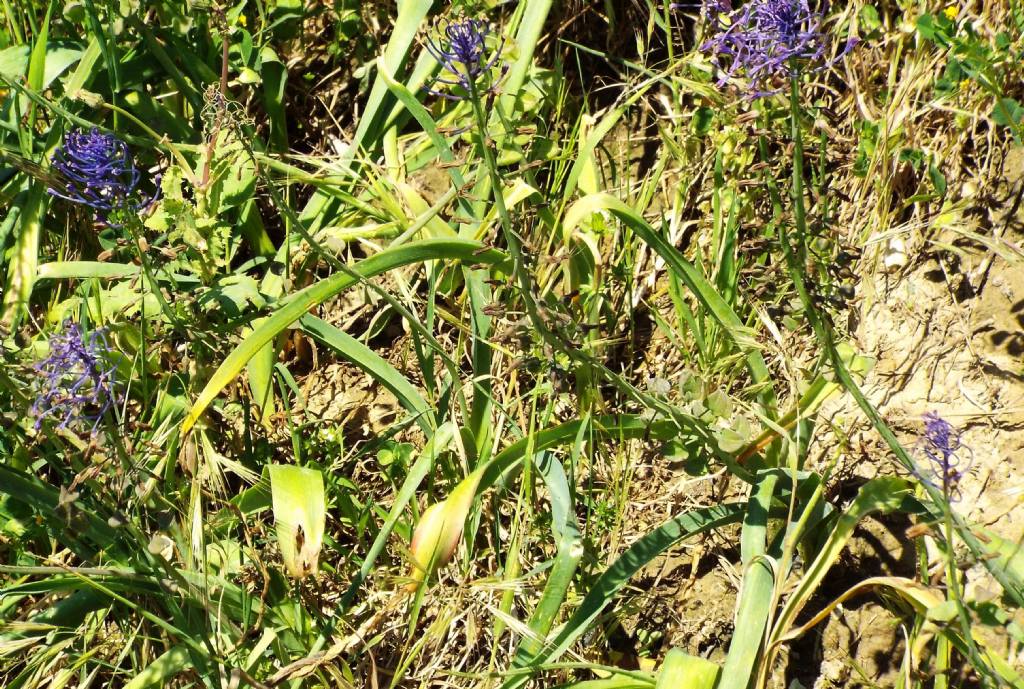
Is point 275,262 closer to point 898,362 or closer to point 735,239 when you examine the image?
A: point 735,239

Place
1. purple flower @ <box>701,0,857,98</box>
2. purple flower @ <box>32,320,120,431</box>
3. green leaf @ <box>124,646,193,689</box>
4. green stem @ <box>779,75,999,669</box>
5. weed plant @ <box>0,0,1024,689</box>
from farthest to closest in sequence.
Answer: green leaf @ <box>124,646,193,689</box> → weed plant @ <box>0,0,1024,689</box> → purple flower @ <box>32,320,120,431</box> → green stem @ <box>779,75,999,669</box> → purple flower @ <box>701,0,857,98</box>

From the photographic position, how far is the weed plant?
1.64m

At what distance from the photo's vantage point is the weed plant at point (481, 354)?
164cm

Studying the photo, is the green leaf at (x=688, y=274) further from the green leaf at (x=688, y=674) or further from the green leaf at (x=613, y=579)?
the green leaf at (x=688, y=674)

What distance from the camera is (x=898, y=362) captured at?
6.82ft

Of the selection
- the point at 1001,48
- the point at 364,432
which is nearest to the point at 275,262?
the point at 364,432

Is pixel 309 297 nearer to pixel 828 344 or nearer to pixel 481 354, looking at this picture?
pixel 481 354

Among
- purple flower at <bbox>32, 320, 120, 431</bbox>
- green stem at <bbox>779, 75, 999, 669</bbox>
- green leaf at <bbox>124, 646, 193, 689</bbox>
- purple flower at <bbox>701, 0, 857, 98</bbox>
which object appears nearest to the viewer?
purple flower at <bbox>701, 0, 857, 98</bbox>

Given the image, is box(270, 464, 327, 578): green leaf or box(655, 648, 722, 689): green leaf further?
box(270, 464, 327, 578): green leaf

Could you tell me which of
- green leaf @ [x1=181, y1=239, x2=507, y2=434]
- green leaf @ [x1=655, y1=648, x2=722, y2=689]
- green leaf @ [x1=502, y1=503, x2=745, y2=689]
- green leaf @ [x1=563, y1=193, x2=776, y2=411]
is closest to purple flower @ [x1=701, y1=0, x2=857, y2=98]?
green leaf @ [x1=563, y1=193, x2=776, y2=411]

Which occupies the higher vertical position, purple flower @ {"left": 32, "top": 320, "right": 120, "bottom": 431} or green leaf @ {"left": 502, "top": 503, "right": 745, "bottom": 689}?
purple flower @ {"left": 32, "top": 320, "right": 120, "bottom": 431}

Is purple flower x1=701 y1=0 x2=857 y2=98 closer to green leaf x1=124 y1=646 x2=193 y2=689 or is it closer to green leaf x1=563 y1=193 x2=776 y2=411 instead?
green leaf x1=563 y1=193 x2=776 y2=411

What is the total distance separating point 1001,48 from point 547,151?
0.99m

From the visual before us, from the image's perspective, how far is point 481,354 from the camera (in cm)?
206
